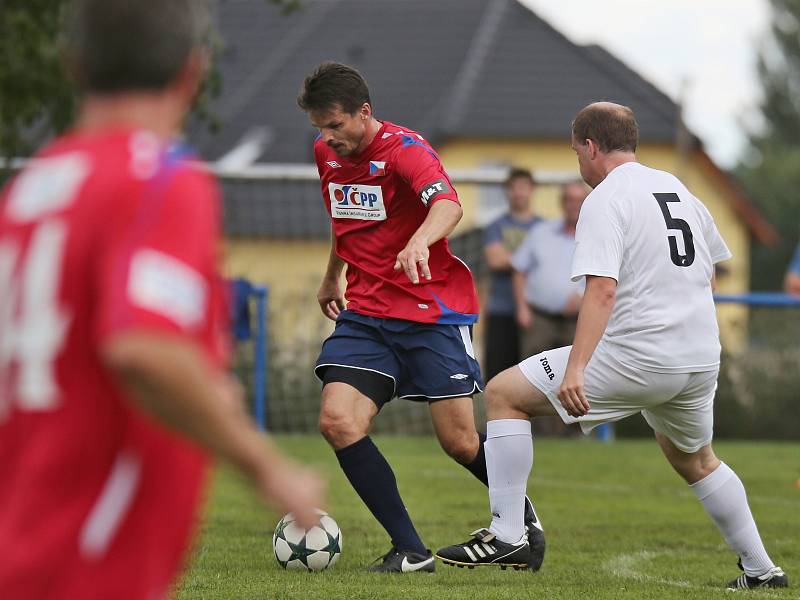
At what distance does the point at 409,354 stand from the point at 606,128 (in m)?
1.33

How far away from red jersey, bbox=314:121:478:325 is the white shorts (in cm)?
64

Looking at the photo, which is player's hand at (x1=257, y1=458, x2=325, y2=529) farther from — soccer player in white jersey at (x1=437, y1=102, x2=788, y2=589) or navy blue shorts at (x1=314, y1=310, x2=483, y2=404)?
navy blue shorts at (x1=314, y1=310, x2=483, y2=404)

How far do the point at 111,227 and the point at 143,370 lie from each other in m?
0.25

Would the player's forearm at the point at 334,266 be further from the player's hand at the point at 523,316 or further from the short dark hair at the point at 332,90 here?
the player's hand at the point at 523,316

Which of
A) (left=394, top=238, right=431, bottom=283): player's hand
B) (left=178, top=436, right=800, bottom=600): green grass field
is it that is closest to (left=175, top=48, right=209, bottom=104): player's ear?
(left=178, top=436, right=800, bottom=600): green grass field

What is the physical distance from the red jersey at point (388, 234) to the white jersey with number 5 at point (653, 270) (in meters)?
0.90

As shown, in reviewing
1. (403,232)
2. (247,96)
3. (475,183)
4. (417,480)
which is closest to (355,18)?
(247,96)

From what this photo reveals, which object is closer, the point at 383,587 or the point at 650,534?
the point at 383,587

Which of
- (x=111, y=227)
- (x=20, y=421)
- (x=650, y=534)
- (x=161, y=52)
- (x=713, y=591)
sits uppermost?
(x=161, y=52)

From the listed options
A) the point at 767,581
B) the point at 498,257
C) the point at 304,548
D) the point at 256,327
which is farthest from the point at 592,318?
the point at 256,327

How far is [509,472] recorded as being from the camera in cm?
607

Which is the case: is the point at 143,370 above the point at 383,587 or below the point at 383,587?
above

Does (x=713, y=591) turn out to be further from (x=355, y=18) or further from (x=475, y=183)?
(x=355, y=18)

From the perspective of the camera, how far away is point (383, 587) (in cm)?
555
